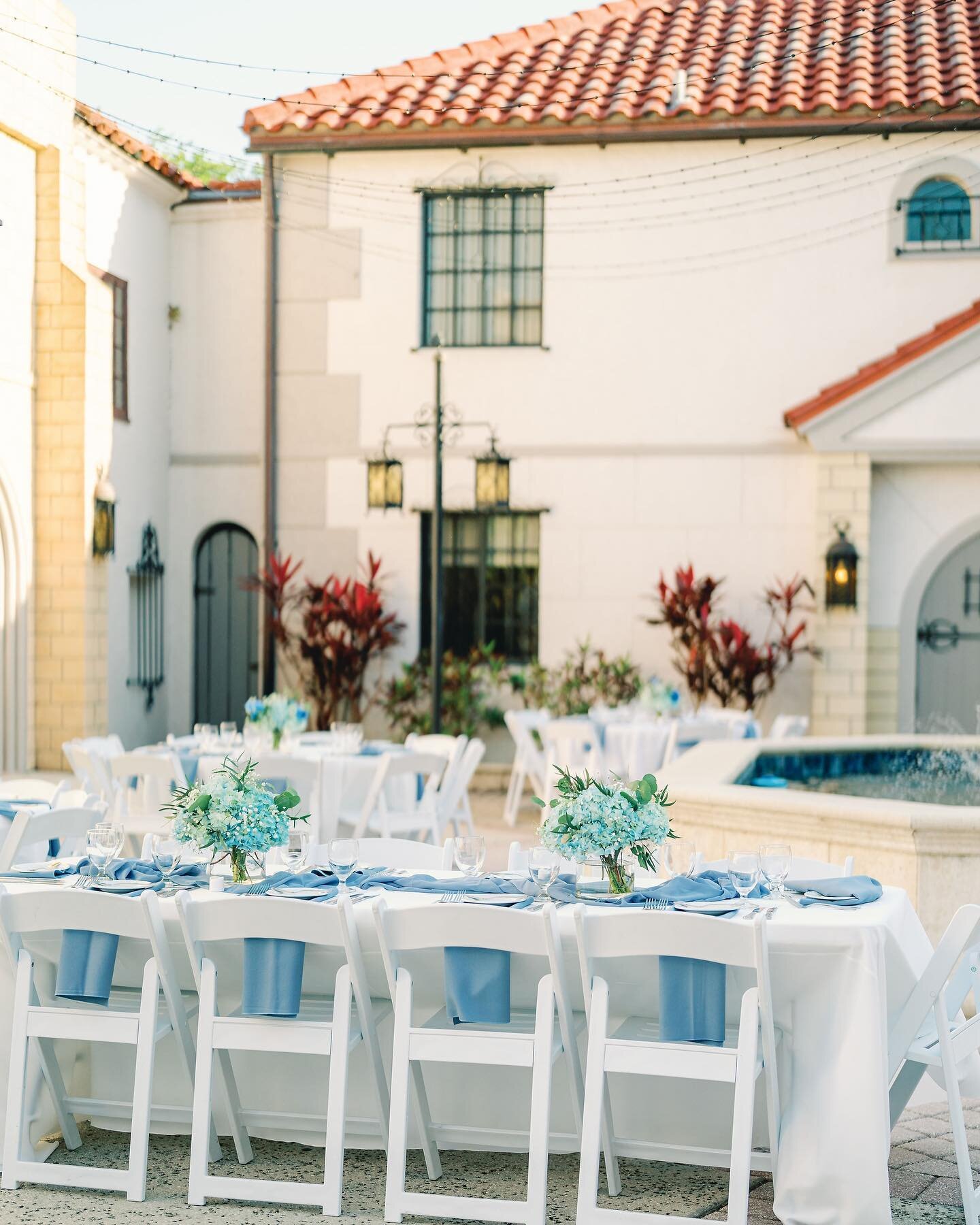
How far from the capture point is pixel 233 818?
186 inches

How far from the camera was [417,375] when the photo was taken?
45.1 feet

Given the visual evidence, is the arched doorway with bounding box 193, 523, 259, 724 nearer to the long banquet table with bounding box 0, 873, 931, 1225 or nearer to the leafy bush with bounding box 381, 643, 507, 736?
the leafy bush with bounding box 381, 643, 507, 736

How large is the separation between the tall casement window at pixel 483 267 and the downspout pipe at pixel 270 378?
1.37 m

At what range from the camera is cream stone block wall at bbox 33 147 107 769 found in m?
12.6

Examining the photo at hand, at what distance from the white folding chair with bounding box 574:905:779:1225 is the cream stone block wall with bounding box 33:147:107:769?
940 cm

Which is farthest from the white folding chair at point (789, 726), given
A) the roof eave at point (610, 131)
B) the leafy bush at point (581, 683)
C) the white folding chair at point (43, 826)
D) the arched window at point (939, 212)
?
the white folding chair at point (43, 826)

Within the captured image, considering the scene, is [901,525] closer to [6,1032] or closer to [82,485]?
[82,485]

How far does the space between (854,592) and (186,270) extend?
690 centimetres

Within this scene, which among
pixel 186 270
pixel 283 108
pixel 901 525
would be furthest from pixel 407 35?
pixel 901 525

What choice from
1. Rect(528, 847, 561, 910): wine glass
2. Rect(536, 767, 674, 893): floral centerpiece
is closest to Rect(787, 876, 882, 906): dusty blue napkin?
Rect(536, 767, 674, 893): floral centerpiece

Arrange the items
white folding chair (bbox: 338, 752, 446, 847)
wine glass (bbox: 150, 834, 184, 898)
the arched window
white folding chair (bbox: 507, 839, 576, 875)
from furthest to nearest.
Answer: the arched window
white folding chair (bbox: 338, 752, 446, 847)
white folding chair (bbox: 507, 839, 576, 875)
wine glass (bbox: 150, 834, 184, 898)

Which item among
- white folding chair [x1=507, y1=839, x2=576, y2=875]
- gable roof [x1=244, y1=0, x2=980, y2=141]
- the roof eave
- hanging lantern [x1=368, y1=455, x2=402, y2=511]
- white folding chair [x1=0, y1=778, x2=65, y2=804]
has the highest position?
gable roof [x1=244, y1=0, x2=980, y2=141]

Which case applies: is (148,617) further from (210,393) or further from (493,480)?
(493,480)

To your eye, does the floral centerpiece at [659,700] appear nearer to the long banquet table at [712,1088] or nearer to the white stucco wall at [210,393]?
the white stucco wall at [210,393]
